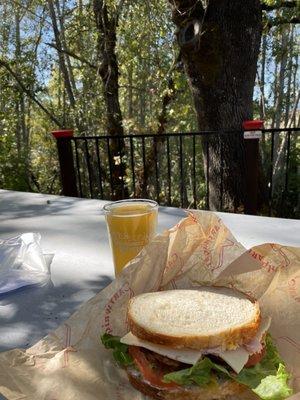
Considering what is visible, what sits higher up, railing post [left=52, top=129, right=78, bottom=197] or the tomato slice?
railing post [left=52, top=129, right=78, bottom=197]

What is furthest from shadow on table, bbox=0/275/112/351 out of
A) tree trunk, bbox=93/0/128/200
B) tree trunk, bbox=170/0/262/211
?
tree trunk, bbox=93/0/128/200

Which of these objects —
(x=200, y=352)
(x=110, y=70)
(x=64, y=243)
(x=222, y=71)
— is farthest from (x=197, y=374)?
(x=110, y=70)

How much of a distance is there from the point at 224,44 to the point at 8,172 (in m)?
6.89

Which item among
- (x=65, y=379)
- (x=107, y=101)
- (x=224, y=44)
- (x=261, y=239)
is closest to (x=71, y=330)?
(x=65, y=379)

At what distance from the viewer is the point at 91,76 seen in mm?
9805

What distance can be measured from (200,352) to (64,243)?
2.92 ft

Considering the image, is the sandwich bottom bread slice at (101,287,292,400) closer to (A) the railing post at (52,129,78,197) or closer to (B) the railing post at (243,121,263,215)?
(B) the railing post at (243,121,263,215)

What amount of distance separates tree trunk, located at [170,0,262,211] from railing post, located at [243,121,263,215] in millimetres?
185

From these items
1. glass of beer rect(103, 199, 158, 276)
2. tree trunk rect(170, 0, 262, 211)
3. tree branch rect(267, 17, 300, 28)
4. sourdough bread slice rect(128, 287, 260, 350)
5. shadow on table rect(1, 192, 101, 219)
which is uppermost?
tree branch rect(267, 17, 300, 28)

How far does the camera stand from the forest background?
7.76 m

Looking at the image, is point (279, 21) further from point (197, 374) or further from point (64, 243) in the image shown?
point (197, 374)

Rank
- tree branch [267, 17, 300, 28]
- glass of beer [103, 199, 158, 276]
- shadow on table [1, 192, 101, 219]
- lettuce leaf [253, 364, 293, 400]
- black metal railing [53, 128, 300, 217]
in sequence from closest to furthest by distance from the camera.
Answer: lettuce leaf [253, 364, 293, 400] → glass of beer [103, 199, 158, 276] → shadow on table [1, 192, 101, 219] → black metal railing [53, 128, 300, 217] → tree branch [267, 17, 300, 28]

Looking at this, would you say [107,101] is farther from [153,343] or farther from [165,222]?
[153,343]

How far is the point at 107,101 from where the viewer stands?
27.2 ft
